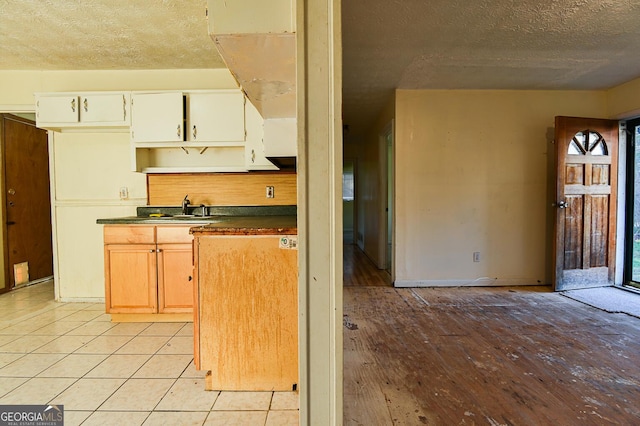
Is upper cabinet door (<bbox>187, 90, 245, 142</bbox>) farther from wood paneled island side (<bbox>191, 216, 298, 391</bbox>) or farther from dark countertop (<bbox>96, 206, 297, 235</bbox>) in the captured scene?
wood paneled island side (<bbox>191, 216, 298, 391</bbox>)

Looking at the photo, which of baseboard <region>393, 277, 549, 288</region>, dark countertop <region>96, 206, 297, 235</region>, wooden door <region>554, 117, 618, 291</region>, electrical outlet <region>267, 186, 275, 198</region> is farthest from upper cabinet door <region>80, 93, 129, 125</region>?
wooden door <region>554, 117, 618, 291</region>

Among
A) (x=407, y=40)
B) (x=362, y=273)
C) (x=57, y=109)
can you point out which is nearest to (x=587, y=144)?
(x=407, y=40)

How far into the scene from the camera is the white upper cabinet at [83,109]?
2.91 metres

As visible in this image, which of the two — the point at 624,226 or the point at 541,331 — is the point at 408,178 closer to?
the point at 541,331

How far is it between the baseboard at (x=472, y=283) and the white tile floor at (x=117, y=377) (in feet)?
7.54

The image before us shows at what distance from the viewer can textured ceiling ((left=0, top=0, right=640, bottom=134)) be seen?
2098 mm

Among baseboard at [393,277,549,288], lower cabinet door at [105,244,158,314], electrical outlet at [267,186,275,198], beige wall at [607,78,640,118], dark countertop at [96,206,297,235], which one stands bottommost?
baseboard at [393,277,549,288]

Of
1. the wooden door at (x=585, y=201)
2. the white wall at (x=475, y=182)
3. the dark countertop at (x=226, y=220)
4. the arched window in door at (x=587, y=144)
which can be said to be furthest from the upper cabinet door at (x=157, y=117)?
the arched window in door at (x=587, y=144)

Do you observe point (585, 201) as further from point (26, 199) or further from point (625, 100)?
point (26, 199)

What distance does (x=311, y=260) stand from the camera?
97cm

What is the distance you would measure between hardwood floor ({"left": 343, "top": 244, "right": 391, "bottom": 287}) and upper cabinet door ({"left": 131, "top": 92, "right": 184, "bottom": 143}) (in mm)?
2508

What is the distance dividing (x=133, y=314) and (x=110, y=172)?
1543 millimetres

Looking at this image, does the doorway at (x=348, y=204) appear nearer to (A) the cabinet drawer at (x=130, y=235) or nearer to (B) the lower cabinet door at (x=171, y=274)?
(B) the lower cabinet door at (x=171, y=274)

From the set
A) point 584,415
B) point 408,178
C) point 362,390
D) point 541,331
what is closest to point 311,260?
point 362,390
